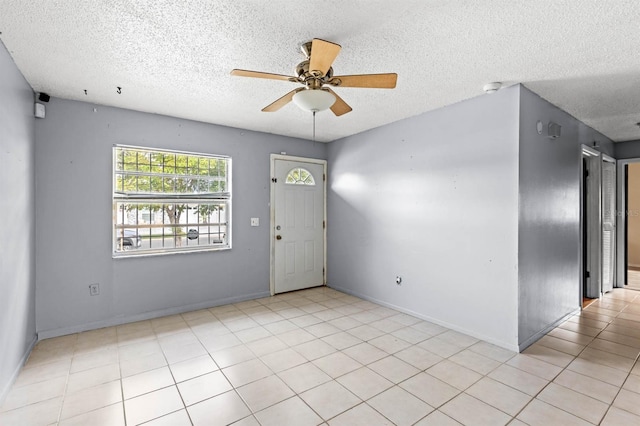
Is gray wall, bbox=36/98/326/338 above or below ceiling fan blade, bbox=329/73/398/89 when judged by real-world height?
below

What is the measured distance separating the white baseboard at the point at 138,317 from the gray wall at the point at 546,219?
11.1 ft

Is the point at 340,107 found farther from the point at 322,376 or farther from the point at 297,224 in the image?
the point at 297,224

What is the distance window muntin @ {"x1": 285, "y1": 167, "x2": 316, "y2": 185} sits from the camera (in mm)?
4871

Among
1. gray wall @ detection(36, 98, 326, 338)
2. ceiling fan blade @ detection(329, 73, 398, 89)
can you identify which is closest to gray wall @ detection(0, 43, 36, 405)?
gray wall @ detection(36, 98, 326, 338)

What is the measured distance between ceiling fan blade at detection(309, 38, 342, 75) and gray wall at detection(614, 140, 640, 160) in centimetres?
591

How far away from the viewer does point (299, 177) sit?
196 inches

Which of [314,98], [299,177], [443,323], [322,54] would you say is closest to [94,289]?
[299,177]

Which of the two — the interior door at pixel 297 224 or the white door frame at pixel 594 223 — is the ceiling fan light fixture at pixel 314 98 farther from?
the white door frame at pixel 594 223

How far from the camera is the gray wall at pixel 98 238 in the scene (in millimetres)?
3084

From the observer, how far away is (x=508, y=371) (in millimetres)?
2465

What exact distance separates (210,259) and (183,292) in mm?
521

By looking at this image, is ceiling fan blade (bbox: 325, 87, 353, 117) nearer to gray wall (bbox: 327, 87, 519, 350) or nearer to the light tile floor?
gray wall (bbox: 327, 87, 519, 350)

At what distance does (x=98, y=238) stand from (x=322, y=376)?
9.33ft

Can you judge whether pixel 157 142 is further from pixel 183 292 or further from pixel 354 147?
pixel 354 147
